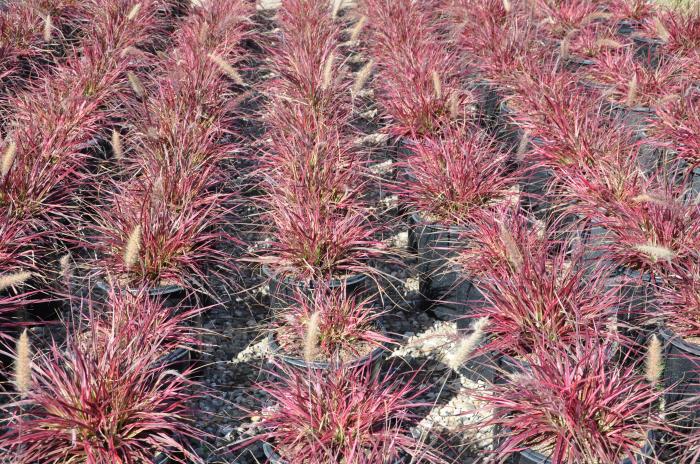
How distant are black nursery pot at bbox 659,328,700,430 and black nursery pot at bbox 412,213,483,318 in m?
1.00

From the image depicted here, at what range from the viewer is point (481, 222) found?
381 centimetres

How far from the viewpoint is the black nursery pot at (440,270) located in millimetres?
4055

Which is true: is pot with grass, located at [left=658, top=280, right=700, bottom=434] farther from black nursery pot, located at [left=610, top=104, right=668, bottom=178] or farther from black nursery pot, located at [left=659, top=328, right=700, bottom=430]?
black nursery pot, located at [left=610, top=104, right=668, bottom=178]

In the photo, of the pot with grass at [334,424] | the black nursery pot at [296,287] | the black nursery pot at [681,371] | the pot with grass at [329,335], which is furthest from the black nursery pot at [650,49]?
the pot with grass at [334,424]

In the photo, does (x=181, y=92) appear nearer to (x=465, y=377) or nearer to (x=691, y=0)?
(x=465, y=377)

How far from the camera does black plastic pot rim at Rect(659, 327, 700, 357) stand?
318 cm

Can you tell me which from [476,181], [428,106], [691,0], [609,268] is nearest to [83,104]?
[428,106]

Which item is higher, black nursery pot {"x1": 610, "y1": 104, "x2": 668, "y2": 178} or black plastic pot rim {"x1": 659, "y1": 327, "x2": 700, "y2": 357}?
black plastic pot rim {"x1": 659, "y1": 327, "x2": 700, "y2": 357}

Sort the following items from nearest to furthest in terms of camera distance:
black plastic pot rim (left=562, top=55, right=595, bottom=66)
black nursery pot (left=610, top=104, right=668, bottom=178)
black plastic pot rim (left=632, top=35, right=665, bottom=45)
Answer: black nursery pot (left=610, top=104, right=668, bottom=178)
black plastic pot rim (left=562, top=55, right=595, bottom=66)
black plastic pot rim (left=632, top=35, right=665, bottom=45)

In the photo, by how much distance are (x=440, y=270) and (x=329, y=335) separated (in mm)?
1149

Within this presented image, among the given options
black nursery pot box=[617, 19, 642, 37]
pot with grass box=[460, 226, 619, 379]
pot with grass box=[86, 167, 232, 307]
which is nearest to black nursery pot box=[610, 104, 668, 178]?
pot with grass box=[460, 226, 619, 379]

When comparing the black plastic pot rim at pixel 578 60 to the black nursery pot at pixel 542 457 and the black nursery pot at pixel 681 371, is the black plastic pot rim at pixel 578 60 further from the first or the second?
the black nursery pot at pixel 542 457

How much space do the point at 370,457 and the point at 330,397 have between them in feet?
1.33

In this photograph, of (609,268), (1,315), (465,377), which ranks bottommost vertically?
(465,377)
